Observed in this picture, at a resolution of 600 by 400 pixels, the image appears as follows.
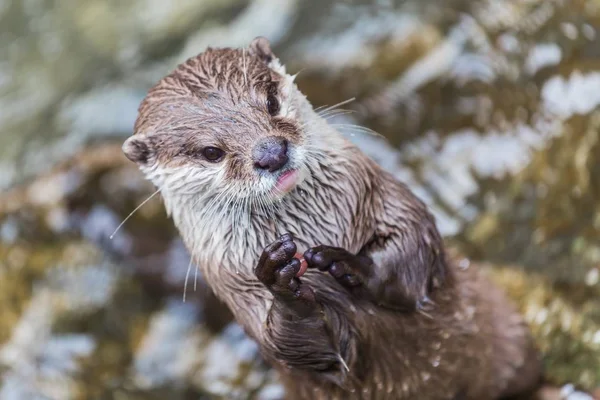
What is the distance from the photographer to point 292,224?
64.1 inches

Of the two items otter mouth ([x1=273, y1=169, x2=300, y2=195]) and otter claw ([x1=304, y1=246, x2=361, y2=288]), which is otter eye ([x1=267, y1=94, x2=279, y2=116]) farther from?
otter claw ([x1=304, y1=246, x2=361, y2=288])

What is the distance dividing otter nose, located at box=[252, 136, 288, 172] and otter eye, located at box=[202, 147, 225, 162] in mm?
106

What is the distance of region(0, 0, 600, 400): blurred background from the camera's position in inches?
101

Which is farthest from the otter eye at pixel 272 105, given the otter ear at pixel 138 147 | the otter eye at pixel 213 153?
the otter ear at pixel 138 147

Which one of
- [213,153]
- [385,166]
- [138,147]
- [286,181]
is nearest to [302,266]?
[286,181]

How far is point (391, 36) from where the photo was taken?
127 inches

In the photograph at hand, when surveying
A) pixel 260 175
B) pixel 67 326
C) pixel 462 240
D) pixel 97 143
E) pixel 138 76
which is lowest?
pixel 462 240

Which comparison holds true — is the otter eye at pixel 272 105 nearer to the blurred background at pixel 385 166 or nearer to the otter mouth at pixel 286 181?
the otter mouth at pixel 286 181

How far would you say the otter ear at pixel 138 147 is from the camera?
1588mm

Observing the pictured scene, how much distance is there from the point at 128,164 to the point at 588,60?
1.78 m

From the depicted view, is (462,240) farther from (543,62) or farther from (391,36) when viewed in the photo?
(391,36)

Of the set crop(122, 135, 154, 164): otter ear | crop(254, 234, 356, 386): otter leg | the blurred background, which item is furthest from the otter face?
the blurred background

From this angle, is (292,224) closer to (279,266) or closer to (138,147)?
(279,266)

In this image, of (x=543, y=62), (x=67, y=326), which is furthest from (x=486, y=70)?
(x=67, y=326)
